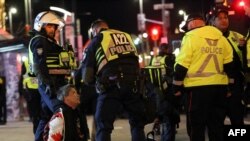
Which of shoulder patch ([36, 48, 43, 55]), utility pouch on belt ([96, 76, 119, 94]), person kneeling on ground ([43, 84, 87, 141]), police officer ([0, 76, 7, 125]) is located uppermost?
shoulder patch ([36, 48, 43, 55])

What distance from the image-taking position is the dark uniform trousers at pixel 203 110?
260 inches

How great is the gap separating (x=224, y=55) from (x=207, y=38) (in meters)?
0.32

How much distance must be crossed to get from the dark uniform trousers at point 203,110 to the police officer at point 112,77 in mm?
661

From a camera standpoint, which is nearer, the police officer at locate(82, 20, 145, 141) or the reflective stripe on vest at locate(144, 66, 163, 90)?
the police officer at locate(82, 20, 145, 141)

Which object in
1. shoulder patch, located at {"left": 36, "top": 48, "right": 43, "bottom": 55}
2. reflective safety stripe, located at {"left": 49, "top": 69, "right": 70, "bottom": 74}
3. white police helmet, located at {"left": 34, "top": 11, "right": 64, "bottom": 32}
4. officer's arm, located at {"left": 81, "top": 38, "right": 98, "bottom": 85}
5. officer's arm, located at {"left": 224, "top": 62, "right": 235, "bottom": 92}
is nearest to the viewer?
officer's arm, located at {"left": 224, "top": 62, "right": 235, "bottom": 92}

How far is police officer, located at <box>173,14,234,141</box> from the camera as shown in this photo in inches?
259

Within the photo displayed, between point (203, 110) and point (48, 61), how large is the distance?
94.4 inches

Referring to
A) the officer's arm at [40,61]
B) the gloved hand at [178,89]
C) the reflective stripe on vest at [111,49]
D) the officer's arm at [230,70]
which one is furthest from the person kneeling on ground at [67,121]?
the officer's arm at [230,70]

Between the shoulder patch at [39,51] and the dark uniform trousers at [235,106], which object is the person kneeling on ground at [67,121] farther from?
the dark uniform trousers at [235,106]

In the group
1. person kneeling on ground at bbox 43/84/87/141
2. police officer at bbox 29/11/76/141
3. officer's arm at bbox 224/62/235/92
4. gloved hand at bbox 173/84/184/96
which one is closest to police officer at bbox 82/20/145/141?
person kneeling on ground at bbox 43/84/87/141

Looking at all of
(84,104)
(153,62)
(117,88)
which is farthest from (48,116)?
(153,62)

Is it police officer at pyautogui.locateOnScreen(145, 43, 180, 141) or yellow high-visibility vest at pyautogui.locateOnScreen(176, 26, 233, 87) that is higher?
yellow high-visibility vest at pyautogui.locateOnScreen(176, 26, 233, 87)

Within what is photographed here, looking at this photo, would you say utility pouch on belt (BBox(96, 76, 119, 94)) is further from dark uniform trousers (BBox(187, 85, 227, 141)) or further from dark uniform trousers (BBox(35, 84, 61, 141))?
dark uniform trousers (BBox(187, 85, 227, 141))

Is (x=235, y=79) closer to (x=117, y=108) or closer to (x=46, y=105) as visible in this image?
(x=117, y=108)
